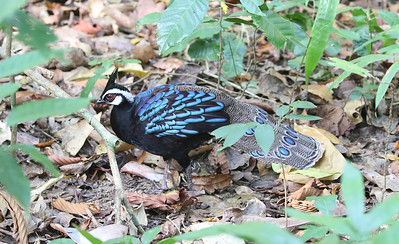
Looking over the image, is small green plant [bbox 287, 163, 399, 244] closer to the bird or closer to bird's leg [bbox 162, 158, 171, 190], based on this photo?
the bird

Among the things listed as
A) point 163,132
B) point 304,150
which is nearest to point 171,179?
point 163,132

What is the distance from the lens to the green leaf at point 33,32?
1.45 m

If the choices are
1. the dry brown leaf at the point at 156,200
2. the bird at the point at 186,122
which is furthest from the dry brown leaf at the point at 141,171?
the dry brown leaf at the point at 156,200

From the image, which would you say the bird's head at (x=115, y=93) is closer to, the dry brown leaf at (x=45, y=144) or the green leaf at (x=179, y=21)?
the dry brown leaf at (x=45, y=144)

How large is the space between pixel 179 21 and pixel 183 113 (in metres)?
0.89

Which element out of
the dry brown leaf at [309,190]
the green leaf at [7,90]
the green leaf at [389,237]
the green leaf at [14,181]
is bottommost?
the dry brown leaf at [309,190]

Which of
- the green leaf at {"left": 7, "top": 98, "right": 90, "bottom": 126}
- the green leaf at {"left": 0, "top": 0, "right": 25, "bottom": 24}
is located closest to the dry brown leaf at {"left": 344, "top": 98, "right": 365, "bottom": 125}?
the green leaf at {"left": 7, "top": 98, "right": 90, "bottom": 126}

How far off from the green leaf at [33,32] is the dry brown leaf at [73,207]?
7.32 ft

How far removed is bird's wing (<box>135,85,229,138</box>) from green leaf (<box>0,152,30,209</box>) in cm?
246

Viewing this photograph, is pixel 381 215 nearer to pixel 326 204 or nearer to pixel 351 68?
pixel 326 204

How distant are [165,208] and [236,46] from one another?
2169 millimetres

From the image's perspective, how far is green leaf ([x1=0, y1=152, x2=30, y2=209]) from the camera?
155cm

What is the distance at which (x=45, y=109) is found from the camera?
5.15ft

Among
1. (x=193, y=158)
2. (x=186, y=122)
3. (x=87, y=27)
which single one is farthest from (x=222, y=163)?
(x=87, y=27)
